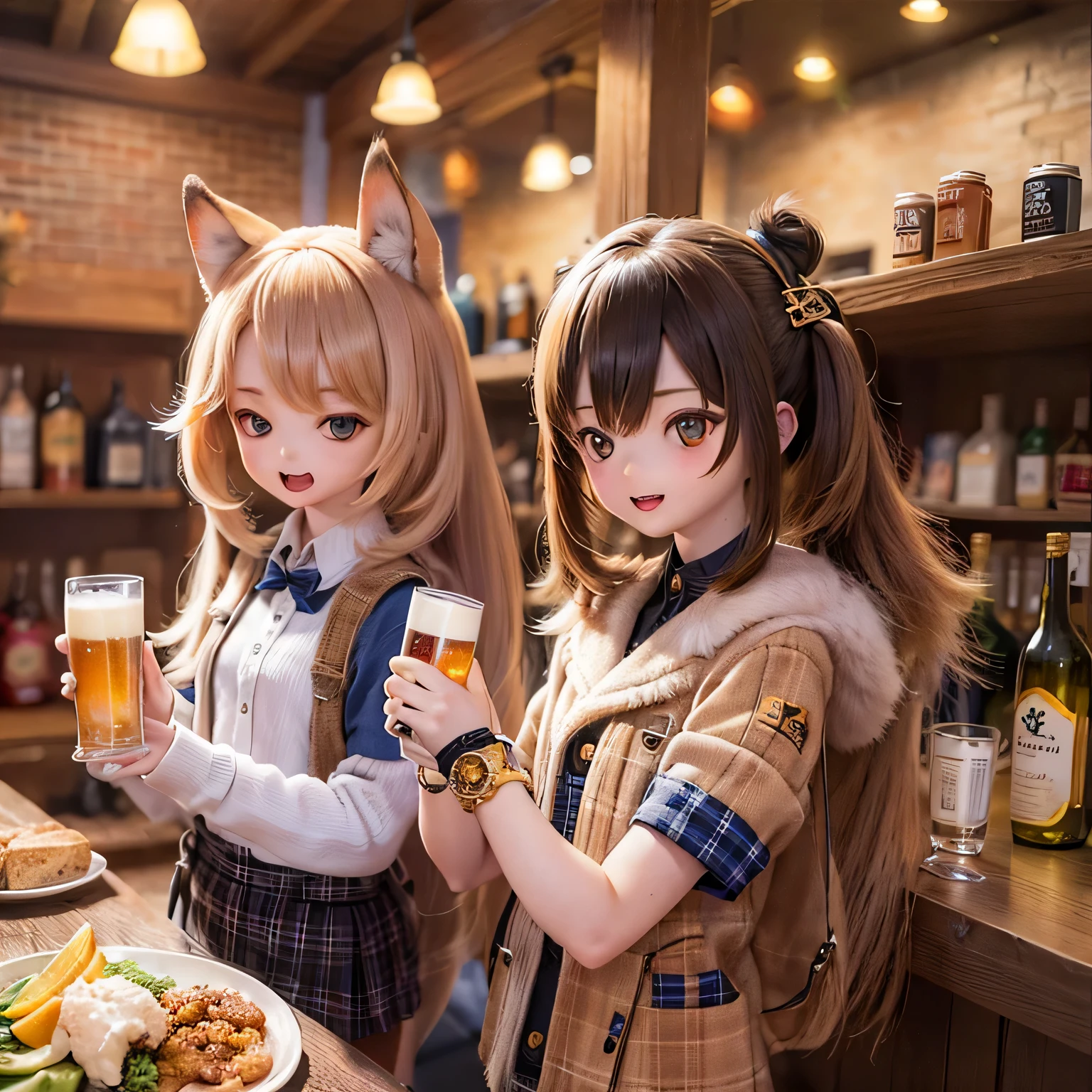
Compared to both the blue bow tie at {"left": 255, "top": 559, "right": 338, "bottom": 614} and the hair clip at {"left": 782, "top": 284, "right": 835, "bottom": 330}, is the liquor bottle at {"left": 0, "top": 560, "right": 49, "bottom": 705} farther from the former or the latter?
the hair clip at {"left": 782, "top": 284, "right": 835, "bottom": 330}

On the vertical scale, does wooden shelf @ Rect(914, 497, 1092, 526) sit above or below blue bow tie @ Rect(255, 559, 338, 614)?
above

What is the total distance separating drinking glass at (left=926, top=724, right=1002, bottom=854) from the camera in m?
1.34

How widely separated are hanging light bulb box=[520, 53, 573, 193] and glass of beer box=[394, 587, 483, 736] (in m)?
2.70

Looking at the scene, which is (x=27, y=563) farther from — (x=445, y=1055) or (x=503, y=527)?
(x=445, y=1055)

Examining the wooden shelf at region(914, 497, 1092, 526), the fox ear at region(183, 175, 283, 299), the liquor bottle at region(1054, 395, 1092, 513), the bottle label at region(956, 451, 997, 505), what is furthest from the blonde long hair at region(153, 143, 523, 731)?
the bottle label at region(956, 451, 997, 505)

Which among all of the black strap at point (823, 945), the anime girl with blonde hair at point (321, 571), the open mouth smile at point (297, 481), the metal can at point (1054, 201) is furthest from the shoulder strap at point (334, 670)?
the metal can at point (1054, 201)

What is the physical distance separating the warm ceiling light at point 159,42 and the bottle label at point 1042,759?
5.31 ft

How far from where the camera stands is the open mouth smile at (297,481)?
4.68 ft

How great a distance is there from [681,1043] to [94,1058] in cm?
59

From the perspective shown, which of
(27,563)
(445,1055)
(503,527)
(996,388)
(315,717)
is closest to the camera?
(315,717)

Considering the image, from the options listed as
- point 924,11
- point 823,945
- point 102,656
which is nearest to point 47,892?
point 102,656

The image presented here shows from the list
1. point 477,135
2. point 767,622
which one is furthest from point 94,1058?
point 477,135

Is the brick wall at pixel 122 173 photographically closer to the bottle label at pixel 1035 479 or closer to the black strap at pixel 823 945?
the black strap at pixel 823 945

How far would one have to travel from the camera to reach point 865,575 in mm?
1241
